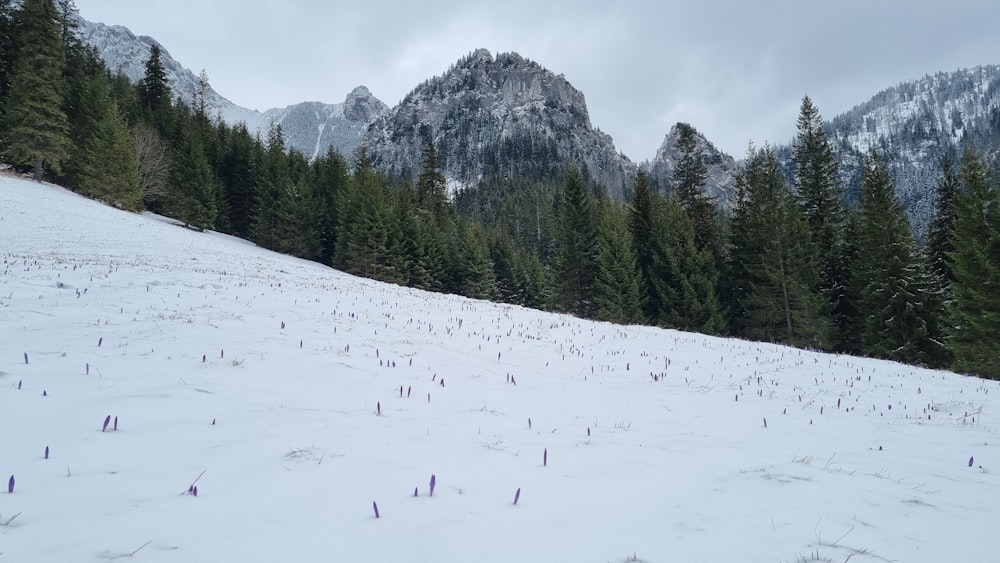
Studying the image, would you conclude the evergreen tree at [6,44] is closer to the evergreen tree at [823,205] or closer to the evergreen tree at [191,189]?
the evergreen tree at [191,189]

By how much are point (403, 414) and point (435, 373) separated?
213 cm

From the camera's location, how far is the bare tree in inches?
1954

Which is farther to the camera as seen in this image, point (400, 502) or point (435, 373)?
point (435, 373)

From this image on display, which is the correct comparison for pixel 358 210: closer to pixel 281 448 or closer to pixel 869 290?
pixel 869 290

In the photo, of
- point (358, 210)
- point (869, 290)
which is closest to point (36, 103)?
point (358, 210)

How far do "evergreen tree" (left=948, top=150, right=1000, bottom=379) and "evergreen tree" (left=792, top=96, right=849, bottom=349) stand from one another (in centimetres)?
790

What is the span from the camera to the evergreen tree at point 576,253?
44.4m

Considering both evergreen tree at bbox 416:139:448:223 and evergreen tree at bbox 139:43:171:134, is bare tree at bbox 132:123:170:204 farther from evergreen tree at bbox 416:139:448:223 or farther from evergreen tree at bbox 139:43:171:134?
evergreen tree at bbox 416:139:448:223

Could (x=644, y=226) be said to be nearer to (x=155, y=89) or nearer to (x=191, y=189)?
(x=191, y=189)

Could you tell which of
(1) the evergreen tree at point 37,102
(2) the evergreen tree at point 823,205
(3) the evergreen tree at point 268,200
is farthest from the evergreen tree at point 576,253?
(1) the evergreen tree at point 37,102

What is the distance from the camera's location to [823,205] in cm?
3588

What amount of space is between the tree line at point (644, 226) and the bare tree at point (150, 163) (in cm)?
22

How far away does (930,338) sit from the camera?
84.2ft

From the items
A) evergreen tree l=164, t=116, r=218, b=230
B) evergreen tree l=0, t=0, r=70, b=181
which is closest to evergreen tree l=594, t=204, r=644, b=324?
evergreen tree l=164, t=116, r=218, b=230
